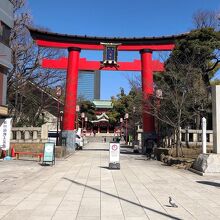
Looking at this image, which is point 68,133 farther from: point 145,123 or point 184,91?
point 184,91

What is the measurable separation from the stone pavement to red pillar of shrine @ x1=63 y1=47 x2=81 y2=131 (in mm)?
18560

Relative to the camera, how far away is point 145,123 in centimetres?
3478

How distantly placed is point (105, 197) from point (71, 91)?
24768 millimetres

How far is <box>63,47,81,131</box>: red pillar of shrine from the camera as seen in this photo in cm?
3491

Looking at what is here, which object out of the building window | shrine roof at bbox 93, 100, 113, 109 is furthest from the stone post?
shrine roof at bbox 93, 100, 113, 109

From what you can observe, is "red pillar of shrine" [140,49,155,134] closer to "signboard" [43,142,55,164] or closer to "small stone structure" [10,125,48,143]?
"small stone structure" [10,125,48,143]

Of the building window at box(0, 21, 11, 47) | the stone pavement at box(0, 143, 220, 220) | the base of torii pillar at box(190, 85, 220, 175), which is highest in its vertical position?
the building window at box(0, 21, 11, 47)

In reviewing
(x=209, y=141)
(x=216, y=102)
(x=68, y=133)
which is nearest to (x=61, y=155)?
(x=68, y=133)

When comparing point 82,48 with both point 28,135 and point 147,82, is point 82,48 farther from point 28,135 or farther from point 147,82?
point 28,135

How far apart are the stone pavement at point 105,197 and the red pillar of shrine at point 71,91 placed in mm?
18560

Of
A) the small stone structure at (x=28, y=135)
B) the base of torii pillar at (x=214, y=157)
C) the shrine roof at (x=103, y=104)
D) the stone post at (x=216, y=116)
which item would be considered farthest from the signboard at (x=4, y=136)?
the shrine roof at (x=103, y=104)

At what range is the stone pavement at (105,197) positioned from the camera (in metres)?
8.59

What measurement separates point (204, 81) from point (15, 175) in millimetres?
19954

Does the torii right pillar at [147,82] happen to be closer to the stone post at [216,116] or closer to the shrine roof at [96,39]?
the shrine roof at [96,39]
